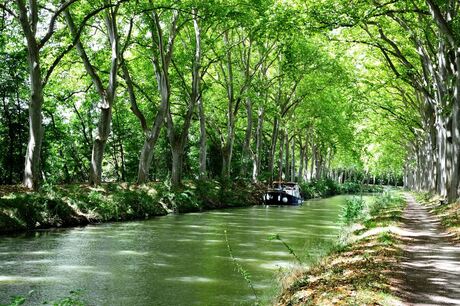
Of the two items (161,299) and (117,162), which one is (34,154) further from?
(117,162)

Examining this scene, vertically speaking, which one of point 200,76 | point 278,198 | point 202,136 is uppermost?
point 200,76

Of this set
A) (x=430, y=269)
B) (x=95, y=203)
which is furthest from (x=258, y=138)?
(x=430, y=269)

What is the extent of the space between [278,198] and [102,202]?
20.4 meters

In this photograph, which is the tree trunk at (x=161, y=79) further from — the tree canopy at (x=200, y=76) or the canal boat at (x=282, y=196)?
the canal boat at (x=282, y=196)

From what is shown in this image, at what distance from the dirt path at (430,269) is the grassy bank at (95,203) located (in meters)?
11.9

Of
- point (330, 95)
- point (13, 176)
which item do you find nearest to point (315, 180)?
point (330, 95)

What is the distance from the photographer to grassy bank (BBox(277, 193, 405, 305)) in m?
6.63

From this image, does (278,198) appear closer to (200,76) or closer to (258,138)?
(258,138)

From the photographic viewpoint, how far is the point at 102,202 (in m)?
21.1

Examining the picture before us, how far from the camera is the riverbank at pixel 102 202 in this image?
1695cm

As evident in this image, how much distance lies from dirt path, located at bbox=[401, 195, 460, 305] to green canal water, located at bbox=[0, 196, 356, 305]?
230 cm

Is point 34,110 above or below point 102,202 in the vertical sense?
above

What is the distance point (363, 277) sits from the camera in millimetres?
7859

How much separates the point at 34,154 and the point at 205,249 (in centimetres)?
781
